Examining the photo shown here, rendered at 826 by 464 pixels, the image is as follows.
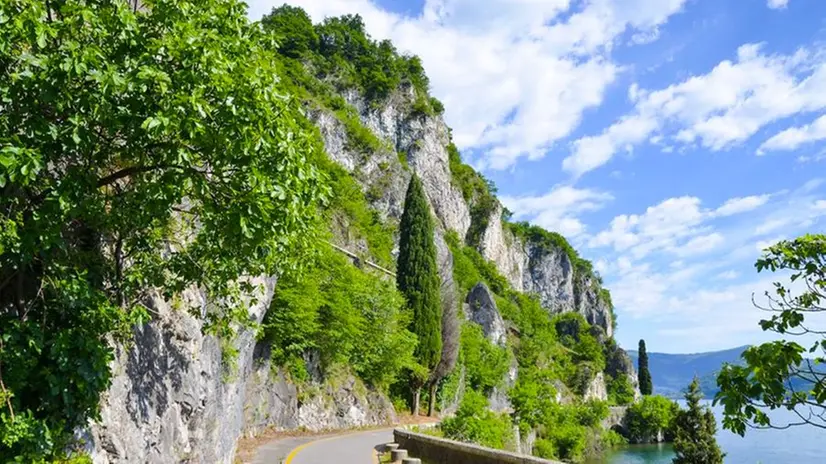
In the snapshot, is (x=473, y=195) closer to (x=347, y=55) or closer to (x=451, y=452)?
(x=347, y=55)

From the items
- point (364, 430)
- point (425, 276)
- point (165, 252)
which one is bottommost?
→ point (364, 430)

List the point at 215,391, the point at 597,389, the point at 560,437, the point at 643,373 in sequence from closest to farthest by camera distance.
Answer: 1. the point at 215,391
2. the point at 560,437
3. the point at 597,389
4. the point at 643,373

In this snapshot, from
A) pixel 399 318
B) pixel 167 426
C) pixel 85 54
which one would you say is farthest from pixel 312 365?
pixel 85 54

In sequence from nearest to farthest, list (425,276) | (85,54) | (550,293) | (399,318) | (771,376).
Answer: (771,376) < (85,54) < (399,318) < (425,276) < (550,293)

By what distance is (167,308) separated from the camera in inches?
425

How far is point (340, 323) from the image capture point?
2805 centimetres

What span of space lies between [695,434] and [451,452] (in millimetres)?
19346

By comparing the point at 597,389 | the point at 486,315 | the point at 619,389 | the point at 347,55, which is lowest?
the point at 597,389

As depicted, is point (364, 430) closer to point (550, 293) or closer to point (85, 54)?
point (85, 54)

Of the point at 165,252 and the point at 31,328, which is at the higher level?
the point at 165,252

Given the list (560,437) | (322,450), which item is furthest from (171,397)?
(560,437)

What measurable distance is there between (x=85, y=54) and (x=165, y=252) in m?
5.35

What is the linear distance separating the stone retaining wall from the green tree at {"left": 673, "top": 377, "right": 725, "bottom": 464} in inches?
582

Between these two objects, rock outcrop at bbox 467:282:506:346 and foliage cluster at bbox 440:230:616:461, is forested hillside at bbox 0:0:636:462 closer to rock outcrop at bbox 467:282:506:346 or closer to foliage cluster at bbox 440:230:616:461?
foliage cluster at bbox 440:230:616:461
